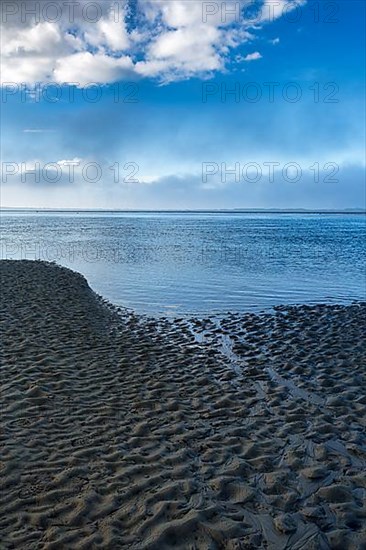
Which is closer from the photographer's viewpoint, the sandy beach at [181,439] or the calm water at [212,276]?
the sandy beach at [181,439]

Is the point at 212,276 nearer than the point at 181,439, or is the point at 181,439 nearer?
the point at 181,439

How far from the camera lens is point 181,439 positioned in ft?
23.8

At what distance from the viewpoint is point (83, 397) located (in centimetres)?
879

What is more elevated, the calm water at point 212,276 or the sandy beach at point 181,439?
the calm water at point 212,276

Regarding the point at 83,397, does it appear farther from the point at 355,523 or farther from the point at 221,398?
the point at 355,523

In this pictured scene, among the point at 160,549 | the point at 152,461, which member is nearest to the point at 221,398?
the point at 152,461

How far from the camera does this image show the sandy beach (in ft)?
17.0

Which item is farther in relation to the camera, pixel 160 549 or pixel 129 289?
pixel 129 289

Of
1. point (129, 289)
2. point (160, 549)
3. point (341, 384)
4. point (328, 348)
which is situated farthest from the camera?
point (129, 289)

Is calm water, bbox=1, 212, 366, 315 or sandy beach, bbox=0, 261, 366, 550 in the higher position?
calm water, bbox=1, 212, 366, 315

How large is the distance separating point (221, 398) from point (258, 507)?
338 cm

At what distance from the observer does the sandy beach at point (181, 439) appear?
17.0 feet

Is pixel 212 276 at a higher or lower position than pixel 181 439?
higher

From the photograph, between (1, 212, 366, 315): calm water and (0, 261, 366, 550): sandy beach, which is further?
(1, 212, 366, 315): calm water
